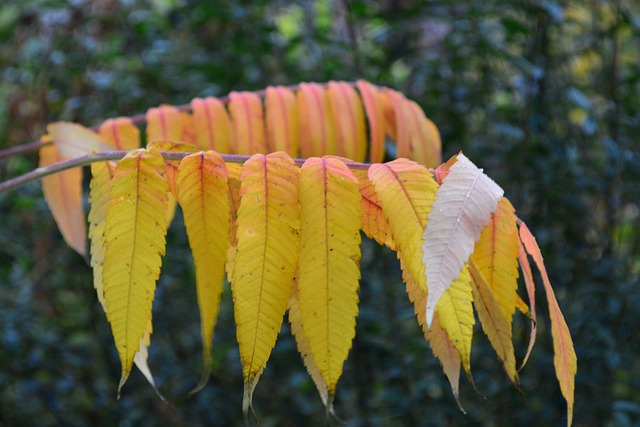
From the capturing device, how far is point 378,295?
2.01 metres

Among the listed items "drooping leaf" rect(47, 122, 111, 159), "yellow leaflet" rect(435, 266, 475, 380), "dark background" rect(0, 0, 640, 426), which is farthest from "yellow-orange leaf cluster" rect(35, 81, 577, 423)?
"dark background" rect(0, 0, 640, 426)

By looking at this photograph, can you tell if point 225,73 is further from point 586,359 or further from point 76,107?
point 586,359

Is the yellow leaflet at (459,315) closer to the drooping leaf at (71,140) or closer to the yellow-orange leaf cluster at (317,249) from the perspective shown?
the yellow-orange leaf cluster at (317,249)

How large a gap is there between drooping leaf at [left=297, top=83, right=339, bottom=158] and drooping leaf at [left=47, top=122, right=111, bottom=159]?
332mm

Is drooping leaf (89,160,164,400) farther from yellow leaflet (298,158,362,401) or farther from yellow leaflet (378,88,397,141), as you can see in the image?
yellow leaflet (378,88,397,141)

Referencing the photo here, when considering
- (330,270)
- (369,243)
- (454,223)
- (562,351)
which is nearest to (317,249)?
(330,270)

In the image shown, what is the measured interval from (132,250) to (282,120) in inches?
24.6

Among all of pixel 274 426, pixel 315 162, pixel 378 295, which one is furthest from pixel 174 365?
pixel 315 162

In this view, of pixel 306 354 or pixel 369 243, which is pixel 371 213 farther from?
pixel 369 243

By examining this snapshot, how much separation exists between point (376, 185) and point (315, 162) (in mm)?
67

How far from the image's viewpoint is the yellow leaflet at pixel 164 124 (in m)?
1.20

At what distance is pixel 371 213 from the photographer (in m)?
0.68

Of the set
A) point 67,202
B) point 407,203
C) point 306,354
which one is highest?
point 407,203

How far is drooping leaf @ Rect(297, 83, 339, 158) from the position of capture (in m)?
1.18
